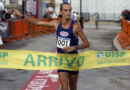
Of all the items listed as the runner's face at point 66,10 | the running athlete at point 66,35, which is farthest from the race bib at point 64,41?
the runner's face at point 66,10

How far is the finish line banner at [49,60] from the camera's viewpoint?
5695 millimetres

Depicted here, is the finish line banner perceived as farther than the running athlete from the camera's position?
Yes

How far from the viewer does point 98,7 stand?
58094 mm

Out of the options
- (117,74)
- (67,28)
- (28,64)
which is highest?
(67,28)

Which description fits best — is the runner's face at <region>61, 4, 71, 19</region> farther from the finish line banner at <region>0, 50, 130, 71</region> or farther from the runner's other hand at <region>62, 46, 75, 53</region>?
the finish line banner at <region>0, 50, 130, 71</region>

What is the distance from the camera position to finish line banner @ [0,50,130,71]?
18.7 feet

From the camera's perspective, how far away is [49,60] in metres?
5.85

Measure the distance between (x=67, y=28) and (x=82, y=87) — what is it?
2873 millimetres

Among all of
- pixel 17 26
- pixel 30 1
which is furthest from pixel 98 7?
pixel 17 26

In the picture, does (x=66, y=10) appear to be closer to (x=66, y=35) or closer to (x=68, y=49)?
(x=66, y=35)

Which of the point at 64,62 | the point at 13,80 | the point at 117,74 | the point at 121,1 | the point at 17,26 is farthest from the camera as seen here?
the point at 121,1

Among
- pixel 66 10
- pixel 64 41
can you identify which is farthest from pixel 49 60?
pixel 66 10

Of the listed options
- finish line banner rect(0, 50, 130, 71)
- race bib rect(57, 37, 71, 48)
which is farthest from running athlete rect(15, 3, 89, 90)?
finish line banner rect(0, 50, 130, 71)

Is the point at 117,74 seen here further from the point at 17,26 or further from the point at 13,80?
the point at 17,26
